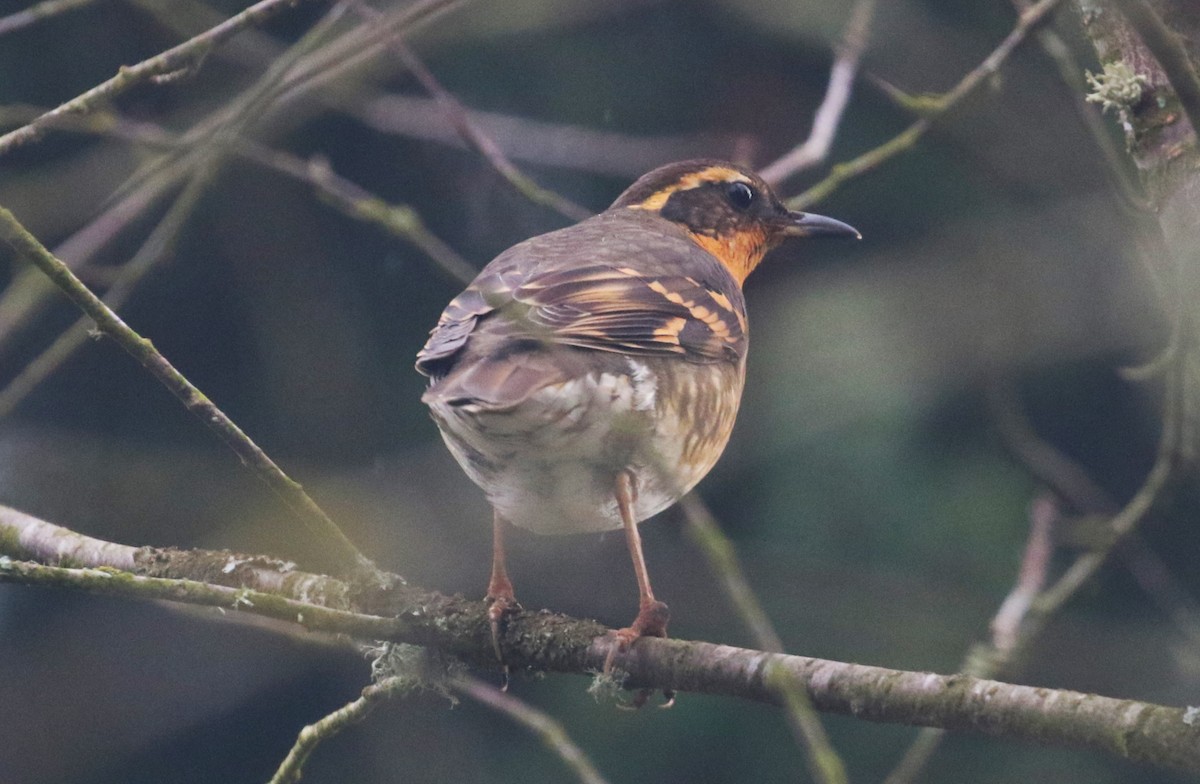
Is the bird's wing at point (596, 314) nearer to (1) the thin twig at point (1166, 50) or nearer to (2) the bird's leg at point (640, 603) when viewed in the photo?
(2) the bird's leg at point (640, 603)

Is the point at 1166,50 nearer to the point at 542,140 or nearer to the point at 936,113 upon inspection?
the point at 936,113

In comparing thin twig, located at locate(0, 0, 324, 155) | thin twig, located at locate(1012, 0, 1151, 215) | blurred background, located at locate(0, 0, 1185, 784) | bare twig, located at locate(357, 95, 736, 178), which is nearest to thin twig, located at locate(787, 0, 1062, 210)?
thin twig, located at locate(1012, 0, 1151, 215)

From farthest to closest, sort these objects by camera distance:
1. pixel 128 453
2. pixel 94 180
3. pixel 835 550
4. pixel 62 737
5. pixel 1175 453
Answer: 1. pixel 835 550
2. pixel 62 737
3. pixel 128 453
4. pixel 94 180
5. pixel 1175 453

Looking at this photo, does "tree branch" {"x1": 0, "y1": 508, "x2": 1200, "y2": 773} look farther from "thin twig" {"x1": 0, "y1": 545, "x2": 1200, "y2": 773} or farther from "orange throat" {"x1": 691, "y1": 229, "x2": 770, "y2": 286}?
"orange throat" {"x1": 691, "y1": 229, "x2": 770, "y2": 286}

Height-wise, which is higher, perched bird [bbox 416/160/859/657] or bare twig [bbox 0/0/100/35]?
bare twig [bbox 0/0/100/35]

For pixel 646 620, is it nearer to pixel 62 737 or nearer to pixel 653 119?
pixel 62 737

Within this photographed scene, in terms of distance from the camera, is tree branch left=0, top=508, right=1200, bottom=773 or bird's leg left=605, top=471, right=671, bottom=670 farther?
bird's leg left=605, top=471, right=671, bottom=670

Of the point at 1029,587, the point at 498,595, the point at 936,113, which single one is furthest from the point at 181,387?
the point at 1029,587

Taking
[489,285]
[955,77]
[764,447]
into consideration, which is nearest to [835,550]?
[764,447]
